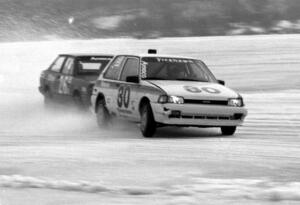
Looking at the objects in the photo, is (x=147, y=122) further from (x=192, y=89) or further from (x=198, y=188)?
(x=198, y=188)

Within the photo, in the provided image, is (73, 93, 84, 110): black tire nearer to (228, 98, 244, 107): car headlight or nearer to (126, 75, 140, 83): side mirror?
(126, 75, 140, 83): side mirror

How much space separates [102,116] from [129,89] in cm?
135

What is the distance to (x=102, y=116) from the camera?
1540 cm

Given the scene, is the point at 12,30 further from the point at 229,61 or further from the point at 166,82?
the point at 166,82

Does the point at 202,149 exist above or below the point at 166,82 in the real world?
below

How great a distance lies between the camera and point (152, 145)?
40.2 feet

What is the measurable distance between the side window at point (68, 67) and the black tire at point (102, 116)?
2.16 metres

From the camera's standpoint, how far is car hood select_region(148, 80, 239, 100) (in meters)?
13.2

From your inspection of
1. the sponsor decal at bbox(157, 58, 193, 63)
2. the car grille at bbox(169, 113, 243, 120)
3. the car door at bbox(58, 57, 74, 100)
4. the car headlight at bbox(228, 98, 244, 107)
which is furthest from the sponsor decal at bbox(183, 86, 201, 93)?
the car door at bbox(58, 57, 74, 100)

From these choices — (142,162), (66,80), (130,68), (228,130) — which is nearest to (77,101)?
(66,80)

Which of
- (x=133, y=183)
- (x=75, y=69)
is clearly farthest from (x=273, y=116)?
(x=133, y=183)

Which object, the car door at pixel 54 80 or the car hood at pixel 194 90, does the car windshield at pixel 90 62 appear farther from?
the car hood at pixel 194 90

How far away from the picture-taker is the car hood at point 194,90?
43.4 feet

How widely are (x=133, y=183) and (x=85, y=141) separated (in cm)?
460
